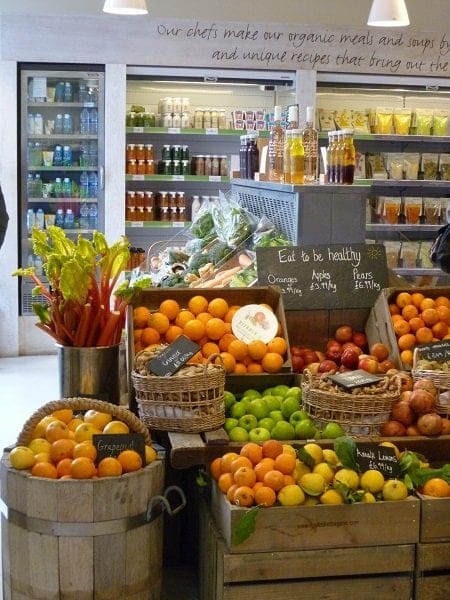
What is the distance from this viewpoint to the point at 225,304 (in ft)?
11.3

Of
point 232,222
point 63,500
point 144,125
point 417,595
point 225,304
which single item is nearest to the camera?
point 63,500

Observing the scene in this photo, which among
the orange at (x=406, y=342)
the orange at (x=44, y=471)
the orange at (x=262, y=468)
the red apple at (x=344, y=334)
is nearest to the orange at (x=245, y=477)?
the orange at (x=262, y=468)

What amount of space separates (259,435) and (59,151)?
5252mm

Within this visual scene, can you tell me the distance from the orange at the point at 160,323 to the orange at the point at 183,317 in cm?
4

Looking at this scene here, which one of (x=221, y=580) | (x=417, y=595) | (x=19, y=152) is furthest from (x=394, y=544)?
(x=19, y=152)

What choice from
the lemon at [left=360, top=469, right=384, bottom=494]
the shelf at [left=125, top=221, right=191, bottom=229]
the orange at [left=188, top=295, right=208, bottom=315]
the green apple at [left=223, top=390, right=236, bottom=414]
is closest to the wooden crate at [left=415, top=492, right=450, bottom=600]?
the lemon at [left=360, top=469, right=384, bottom=494]

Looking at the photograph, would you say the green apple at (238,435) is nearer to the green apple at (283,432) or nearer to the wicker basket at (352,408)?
the green apple at (283,432)

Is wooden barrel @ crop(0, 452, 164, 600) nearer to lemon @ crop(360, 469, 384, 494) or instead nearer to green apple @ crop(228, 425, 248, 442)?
green apple @ crop(228, 425, 248, 442)

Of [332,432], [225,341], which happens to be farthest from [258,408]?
[225,341]

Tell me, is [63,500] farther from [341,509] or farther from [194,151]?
[194,151]

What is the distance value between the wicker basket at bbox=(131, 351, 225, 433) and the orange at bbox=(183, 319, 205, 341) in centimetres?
42

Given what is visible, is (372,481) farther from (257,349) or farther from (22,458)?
(22,458)

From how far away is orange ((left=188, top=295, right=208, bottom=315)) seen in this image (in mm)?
3455

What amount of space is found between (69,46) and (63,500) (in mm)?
5552
